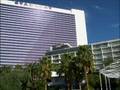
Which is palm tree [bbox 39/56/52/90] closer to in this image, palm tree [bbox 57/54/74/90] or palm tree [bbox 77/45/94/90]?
palm tree [bbox 57/54/74/90]

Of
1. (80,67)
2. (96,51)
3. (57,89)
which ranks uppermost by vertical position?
(96,51)

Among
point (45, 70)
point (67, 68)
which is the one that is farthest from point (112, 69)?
point (45, 70)

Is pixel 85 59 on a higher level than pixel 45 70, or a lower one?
higher

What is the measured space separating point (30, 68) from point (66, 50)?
9371cm

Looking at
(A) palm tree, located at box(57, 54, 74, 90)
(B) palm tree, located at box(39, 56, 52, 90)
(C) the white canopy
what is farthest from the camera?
(B) palm tree, located at box(39, 56, 52, 90)

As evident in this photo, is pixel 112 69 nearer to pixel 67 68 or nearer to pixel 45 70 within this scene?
pixel 67 68

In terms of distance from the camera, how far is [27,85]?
331 ft

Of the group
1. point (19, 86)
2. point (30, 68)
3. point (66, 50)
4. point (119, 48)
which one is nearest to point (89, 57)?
point (30, 68)

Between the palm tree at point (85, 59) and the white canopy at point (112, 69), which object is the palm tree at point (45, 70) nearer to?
the palm tree at point (85, 59)

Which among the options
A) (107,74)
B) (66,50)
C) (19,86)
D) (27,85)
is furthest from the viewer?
(66,50)

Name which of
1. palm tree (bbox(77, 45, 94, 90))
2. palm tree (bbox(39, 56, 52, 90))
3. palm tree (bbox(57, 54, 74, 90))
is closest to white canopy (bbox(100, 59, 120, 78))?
palm tree (bbox(77, 45, 94, 90))

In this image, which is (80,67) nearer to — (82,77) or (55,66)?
(82,77)

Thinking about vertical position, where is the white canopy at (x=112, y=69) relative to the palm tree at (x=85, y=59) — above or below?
below

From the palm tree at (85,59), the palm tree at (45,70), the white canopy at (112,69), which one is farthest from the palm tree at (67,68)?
the white canopy at (112,69)
